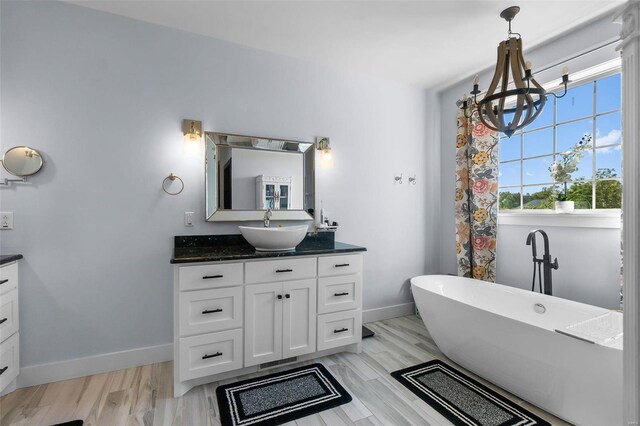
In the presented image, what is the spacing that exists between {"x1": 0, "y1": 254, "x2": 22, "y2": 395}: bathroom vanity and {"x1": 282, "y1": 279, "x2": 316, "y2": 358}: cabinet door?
1694 mm

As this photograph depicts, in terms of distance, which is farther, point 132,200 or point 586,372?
point 132,200

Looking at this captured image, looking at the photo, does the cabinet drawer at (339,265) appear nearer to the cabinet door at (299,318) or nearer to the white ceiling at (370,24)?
the cabinet door at (299,318)

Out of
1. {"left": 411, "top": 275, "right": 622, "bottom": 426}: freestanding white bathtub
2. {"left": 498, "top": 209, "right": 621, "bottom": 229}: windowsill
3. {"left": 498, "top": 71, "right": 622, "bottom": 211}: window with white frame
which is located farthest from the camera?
{"left": 498, "top": 71, "right": 622, "bottom": 211}: window with white frame

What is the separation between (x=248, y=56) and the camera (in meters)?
2.73

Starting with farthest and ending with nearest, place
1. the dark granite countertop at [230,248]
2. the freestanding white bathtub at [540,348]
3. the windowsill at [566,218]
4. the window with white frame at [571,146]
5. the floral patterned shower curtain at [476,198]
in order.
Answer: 1. the floral patterned shower curtain at [476,198]
2. the window with white frame at [571,146]
3. the windowsill at [566,218]
4. the dark granite countertop at [230,248]
5. the freestanding white bathtub at [540,348]

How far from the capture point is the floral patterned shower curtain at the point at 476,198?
2.97 metres

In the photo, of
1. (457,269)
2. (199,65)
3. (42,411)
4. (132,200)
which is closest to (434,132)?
(457,269)

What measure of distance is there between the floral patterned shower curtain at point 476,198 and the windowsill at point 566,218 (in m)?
0.15

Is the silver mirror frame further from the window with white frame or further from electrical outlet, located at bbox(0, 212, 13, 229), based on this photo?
the window with white frame

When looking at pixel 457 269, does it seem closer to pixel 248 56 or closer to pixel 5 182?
pixel 248 56

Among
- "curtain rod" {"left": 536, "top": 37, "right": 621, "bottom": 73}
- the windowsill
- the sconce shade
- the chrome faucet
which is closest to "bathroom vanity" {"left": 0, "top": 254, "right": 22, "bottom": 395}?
the sconce shade

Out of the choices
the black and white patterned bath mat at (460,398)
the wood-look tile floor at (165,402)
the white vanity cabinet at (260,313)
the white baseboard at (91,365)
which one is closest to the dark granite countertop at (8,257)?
the white baseboard at (91,365)

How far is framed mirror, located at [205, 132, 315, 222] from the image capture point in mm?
2600

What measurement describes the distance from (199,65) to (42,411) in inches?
103
